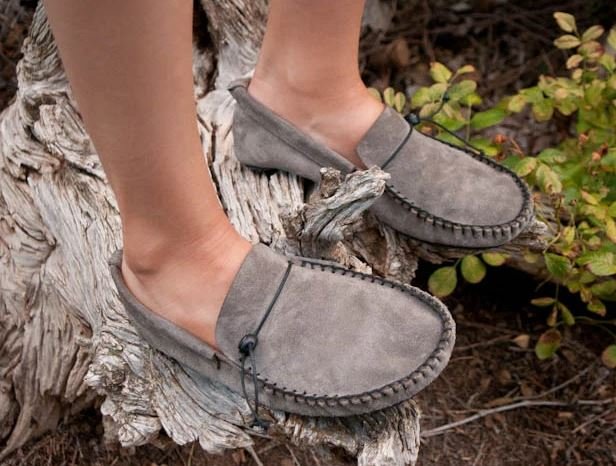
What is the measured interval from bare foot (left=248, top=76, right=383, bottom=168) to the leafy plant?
21 cm

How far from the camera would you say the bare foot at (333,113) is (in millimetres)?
1127

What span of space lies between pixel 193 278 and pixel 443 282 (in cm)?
64

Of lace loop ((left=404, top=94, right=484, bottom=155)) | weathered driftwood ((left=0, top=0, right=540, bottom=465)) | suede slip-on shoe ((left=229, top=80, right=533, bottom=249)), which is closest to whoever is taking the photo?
weathered driftwood ((left=0, top=0, right=540, bottom=465))

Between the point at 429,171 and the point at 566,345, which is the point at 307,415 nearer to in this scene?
the point at 429,171

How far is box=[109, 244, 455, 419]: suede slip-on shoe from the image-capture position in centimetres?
84

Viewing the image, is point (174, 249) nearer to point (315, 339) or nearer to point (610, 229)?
point (315, 339)

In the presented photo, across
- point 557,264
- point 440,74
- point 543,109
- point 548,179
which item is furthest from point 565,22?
point 557,264

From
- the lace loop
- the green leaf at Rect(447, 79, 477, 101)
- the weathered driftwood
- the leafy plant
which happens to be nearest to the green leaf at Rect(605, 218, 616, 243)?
the leafy plant

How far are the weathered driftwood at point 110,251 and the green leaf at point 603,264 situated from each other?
11 centimetres

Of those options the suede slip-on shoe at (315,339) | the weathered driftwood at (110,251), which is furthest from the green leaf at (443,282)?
the suede slip-on shoe at (315,339)

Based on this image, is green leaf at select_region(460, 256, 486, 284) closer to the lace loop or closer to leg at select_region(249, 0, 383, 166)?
the lace loop

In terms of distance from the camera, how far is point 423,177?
3.63 ft

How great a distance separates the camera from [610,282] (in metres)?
1.38

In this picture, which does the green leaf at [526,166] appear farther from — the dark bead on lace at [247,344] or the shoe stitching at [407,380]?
the dark bead on lace at [247,344]
